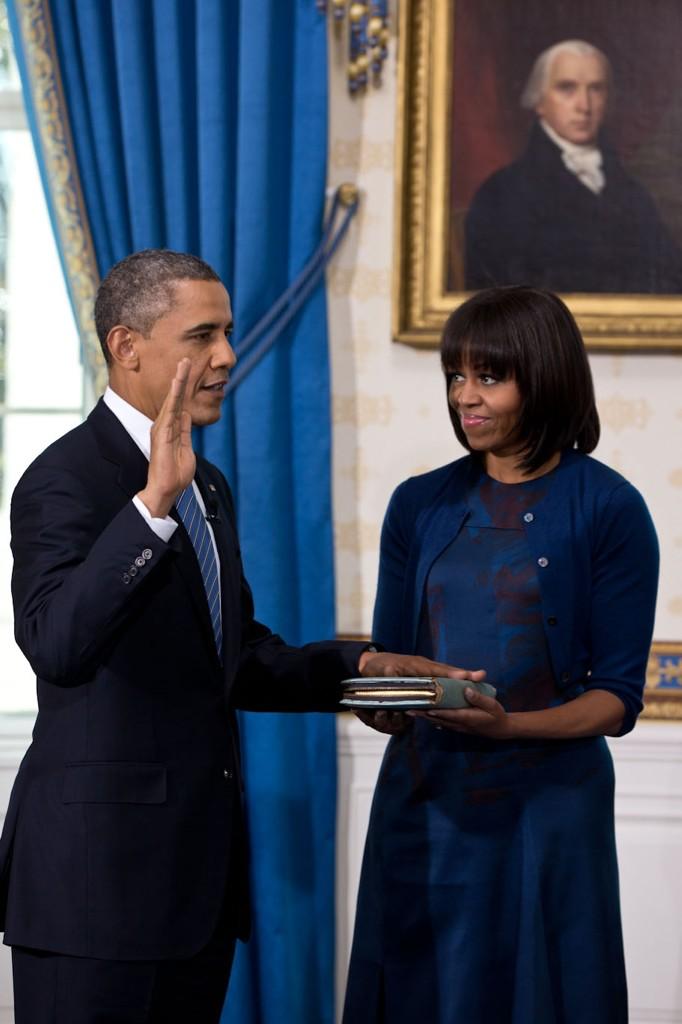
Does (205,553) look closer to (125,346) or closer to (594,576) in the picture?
(125,346)

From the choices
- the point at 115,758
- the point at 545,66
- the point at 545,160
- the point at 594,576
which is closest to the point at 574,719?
the point at 594,576

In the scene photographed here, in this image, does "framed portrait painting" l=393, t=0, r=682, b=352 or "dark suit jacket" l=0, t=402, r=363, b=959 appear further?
"framed portrait painting" l=393, t=0, r=682, b=352

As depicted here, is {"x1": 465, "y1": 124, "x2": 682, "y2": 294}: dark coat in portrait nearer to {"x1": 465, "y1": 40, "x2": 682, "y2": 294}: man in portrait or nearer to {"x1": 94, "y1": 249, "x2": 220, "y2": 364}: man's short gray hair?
{"x1": 465, "y1": 40, "x2": 682, "y2": 294}: man in portrait

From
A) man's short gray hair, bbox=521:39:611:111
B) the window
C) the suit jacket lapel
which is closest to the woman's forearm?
the suit jacket lapel

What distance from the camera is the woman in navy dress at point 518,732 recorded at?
2080 millimetres

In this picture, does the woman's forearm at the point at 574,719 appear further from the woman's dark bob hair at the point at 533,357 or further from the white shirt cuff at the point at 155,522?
the white shirt cuff at the point at 155,522

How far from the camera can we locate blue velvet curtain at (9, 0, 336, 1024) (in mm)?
3436

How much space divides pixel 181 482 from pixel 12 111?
2.51 meters

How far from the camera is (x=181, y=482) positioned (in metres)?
1.82

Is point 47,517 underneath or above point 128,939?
above

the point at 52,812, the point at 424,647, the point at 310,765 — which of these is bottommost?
the point at 310,765

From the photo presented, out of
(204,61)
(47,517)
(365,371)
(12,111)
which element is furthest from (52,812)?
(12,111)

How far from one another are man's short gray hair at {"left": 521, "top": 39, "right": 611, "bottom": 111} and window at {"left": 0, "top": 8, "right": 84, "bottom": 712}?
4.90 feet

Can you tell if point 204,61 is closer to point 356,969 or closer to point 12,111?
point 12,111
